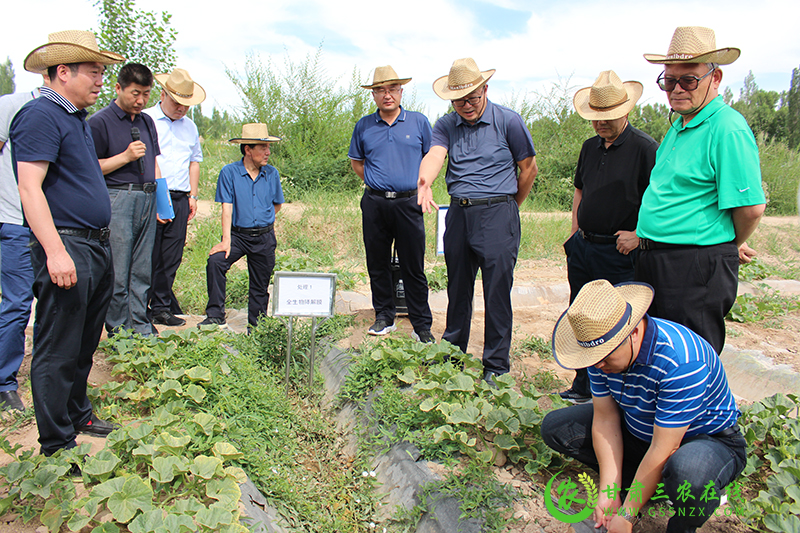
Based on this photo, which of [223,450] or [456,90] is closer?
[223,450]

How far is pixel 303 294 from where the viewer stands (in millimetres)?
A: 3592

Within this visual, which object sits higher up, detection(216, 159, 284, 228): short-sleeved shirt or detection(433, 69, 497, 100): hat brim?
detection(433, 69, 497, 100): hat brim

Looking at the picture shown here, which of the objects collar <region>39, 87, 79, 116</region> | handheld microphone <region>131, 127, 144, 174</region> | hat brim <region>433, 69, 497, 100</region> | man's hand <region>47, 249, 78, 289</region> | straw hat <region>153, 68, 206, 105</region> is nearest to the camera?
man's hand <region>47, 249, 78, 289</region>

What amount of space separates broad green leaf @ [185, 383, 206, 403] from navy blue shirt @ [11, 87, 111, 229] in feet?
3.46

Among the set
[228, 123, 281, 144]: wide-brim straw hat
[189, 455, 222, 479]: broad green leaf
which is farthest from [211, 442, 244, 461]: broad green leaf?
[228, 123, 281, 144]: wide-brim straw hat

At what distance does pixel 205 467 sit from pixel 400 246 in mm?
2770

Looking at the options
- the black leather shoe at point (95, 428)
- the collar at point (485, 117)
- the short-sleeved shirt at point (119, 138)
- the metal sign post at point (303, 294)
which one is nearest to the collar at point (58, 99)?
the short-sleeved shirt at point (119, 138)

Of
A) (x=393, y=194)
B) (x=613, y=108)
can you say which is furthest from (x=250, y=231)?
(x=613, y=108)

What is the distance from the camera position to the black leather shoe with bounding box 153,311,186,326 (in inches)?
193

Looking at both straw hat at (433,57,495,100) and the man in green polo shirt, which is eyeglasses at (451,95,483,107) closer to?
straw hat at (433,57,495,100)

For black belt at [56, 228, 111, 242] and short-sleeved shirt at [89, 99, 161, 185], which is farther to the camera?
short-sleeved shirt at [89, 99, 161, 185]

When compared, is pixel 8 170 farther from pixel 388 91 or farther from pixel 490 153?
pixel 490 153

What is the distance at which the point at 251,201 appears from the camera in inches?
182

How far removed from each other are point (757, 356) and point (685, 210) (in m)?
2.80
